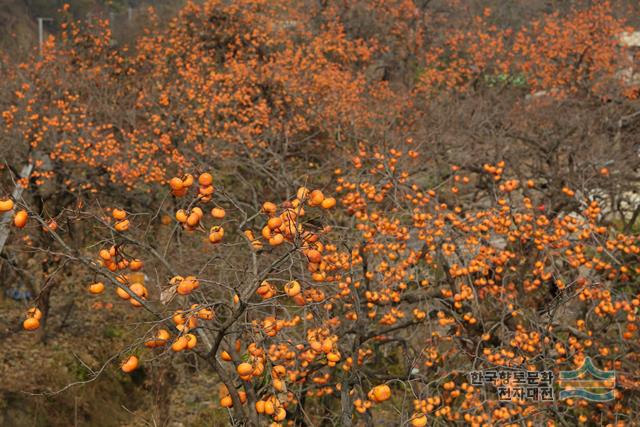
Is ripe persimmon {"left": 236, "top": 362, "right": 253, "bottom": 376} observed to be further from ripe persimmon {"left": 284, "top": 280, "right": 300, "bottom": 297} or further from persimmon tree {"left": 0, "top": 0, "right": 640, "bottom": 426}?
ripe persimmon {"left": 284, "top": 280, "right": 300, "bottom": 297}

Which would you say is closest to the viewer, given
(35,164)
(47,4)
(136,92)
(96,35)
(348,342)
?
(348,342)

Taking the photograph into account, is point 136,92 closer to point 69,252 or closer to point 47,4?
point 69,252

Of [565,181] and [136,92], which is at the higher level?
[565,181]

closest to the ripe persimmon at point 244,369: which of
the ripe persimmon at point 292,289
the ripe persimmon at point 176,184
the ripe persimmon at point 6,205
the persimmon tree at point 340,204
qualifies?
the persimmon tree at point 340,204

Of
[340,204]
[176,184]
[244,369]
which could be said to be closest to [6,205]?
[176,184]

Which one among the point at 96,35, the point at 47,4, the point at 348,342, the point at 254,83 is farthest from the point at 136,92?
the point at 47,4

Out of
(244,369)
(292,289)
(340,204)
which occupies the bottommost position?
(340,204)

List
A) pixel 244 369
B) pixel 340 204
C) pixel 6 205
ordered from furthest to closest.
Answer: pixel 340 204
pixel 244 369
pixel 6 205

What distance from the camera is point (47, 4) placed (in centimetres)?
3028

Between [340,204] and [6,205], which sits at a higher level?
[6,205]

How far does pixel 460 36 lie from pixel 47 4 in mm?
22726

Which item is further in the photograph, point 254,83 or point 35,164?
point 254,83

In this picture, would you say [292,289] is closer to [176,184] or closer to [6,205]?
[176,184]

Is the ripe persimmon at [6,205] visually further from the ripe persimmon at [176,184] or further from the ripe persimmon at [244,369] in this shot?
the ripe persimmon at [244,369]
